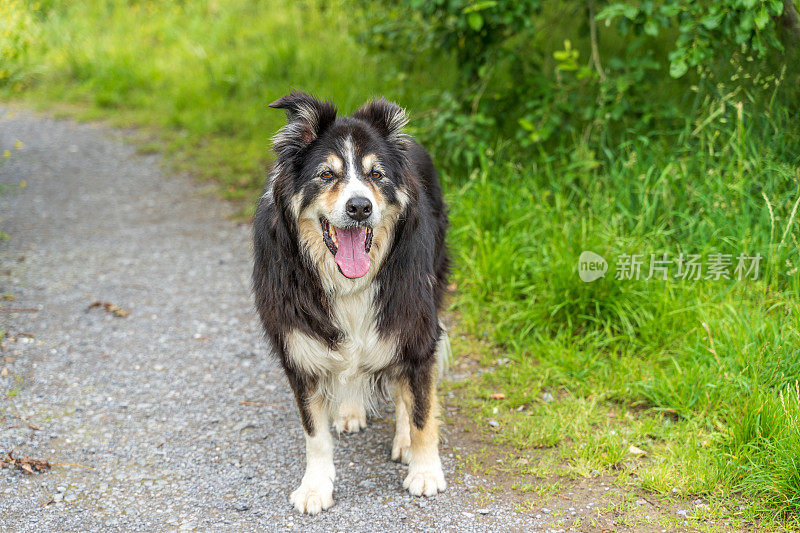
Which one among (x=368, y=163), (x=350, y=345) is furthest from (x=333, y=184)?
(x=350, y=345)

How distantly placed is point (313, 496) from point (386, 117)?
167cm

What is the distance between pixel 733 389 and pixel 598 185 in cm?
177

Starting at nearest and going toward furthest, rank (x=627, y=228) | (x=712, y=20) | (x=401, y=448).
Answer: (x=401, y=448), (x=712, y=20), (x=627, y=228)

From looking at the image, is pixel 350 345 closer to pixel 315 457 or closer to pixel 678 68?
pixel 315 457

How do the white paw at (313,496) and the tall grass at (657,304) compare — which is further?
the tall grass at (657,304)

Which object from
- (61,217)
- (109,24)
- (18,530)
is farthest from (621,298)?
(109,24)

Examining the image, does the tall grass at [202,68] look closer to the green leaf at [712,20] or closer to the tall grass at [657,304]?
Answer: the tall grass at [657,304]

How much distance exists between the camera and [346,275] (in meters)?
2.99

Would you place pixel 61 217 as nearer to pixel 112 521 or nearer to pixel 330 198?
pixel 112 521

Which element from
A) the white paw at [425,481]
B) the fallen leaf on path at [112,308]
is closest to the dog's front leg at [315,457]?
the white paw at [425,481]

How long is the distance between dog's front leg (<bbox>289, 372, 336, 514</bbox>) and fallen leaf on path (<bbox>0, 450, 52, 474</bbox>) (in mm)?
1180

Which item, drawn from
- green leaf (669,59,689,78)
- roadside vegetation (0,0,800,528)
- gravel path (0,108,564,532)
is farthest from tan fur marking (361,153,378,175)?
green leaf (669,59,689,78)

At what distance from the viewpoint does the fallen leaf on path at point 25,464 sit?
11.1 ft

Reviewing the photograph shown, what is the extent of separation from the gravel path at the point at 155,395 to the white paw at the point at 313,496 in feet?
0.18
